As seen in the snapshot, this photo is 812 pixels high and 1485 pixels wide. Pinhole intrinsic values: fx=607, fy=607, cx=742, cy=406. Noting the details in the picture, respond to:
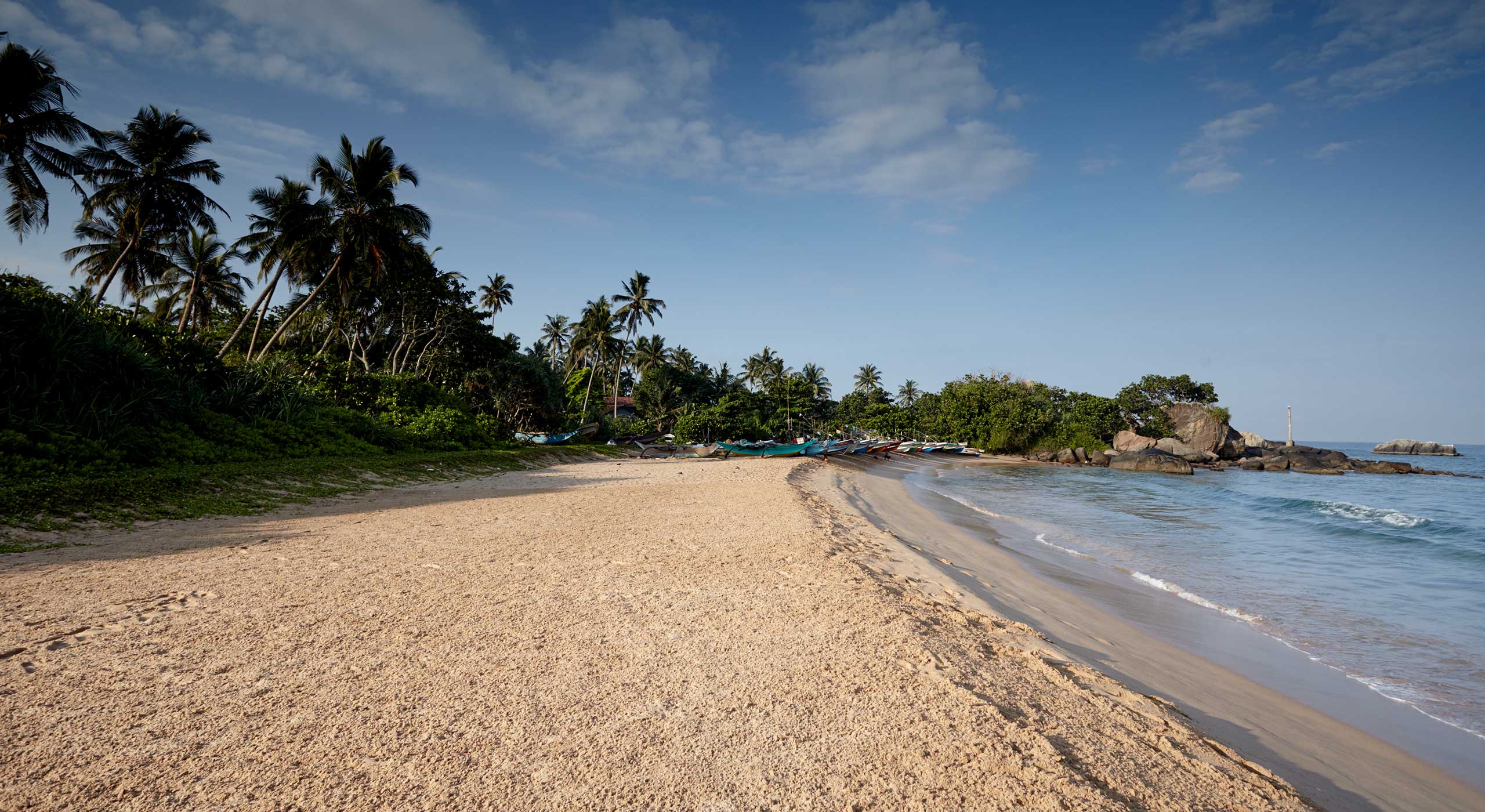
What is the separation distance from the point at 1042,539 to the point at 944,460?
131 feet

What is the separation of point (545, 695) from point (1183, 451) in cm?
6149

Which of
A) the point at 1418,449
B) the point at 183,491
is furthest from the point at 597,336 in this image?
the point at 1418,449

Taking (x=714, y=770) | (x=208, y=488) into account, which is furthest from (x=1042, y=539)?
(x=208, y=488)

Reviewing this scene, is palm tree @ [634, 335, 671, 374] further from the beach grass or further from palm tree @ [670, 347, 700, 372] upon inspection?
the beach grass

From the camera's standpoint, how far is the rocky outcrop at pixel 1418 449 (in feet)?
260

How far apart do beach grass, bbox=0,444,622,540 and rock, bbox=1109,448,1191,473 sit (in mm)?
45362

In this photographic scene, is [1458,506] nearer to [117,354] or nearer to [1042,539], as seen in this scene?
[1042,539]

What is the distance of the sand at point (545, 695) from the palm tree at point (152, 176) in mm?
25677

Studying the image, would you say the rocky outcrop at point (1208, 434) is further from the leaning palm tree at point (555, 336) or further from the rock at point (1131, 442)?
the leaning palm tree at point (555, 336)

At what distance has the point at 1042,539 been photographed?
1181cm

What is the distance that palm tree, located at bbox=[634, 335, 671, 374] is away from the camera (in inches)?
2421

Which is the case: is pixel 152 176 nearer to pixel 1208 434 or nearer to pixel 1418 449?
pixel 1208 434

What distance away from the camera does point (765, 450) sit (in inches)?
1382

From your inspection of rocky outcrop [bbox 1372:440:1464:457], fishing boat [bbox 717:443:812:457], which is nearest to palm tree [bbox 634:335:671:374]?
fishing boat [bbox 717:443:812:457]
